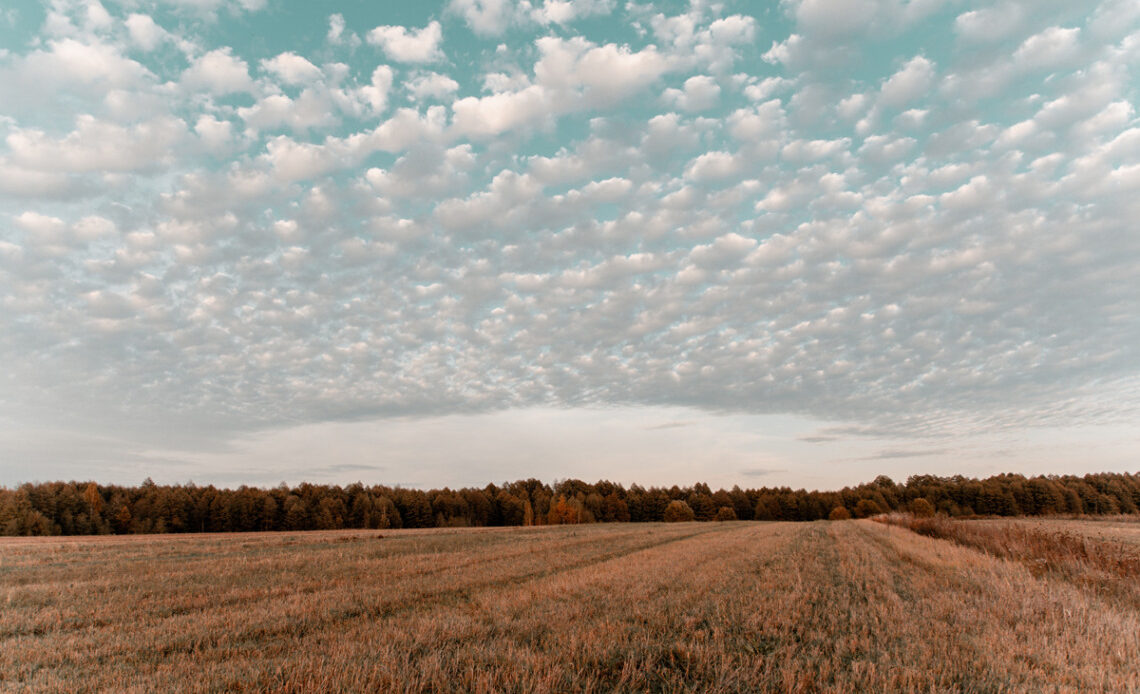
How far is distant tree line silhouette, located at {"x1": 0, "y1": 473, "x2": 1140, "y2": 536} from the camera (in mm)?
80062

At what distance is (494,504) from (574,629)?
376 feet

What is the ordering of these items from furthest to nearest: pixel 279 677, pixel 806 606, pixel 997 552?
pixel 997 552, pixel 806 606, pixel 279 677

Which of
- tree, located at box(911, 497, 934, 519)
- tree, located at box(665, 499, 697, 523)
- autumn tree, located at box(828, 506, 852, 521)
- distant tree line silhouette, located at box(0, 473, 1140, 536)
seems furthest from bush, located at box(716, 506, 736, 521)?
tree, located at box(911, 497, 934, 519)

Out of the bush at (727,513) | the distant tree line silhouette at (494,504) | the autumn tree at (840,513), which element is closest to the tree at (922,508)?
the distant tree line silhouette at (494,504)

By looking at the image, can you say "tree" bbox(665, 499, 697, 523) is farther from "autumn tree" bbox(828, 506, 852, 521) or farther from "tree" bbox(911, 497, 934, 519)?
"tree" bbox(911, 497, 934, 519)

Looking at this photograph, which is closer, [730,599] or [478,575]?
[730,599]

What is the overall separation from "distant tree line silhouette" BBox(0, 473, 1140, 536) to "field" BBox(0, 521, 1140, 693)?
7909 centimetres

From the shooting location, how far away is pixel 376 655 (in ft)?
25.6

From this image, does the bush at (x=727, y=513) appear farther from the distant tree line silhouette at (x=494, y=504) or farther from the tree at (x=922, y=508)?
the tree at (x=922, y=508)

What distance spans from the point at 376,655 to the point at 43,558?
24.3m

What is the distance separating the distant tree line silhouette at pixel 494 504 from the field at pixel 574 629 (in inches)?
3114

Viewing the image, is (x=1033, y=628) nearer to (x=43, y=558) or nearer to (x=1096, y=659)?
(x=1096, y=659)

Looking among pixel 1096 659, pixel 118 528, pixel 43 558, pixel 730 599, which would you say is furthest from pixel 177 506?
pixel 1096 659

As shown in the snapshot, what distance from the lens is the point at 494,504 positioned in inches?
4700
